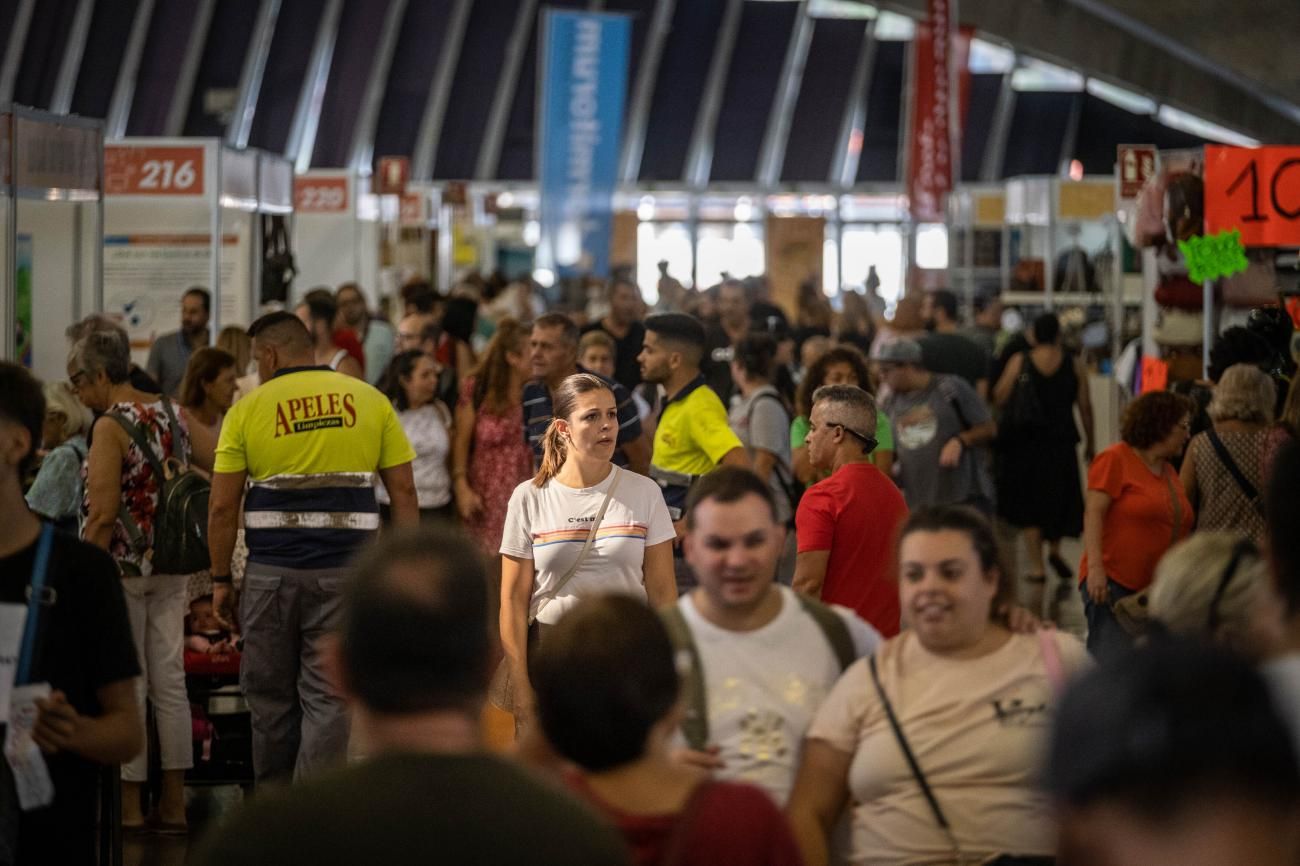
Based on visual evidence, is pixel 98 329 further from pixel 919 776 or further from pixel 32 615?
pixel 919 776

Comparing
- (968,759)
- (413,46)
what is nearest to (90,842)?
(968,759)

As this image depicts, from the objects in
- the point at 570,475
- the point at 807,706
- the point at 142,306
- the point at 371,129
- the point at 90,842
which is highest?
the point at 371,129

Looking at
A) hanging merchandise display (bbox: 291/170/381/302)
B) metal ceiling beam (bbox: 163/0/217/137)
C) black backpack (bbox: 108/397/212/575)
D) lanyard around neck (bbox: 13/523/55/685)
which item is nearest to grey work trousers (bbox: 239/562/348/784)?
black backpack (bbox: 108/397/212/575)

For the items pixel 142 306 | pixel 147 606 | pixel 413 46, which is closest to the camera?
pixel 147 606

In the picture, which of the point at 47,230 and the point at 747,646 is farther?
the point at 47,230

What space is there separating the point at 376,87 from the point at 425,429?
1827 centimetres

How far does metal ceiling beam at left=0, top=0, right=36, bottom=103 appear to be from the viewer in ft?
65.8

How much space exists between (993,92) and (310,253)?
1610 centimetres

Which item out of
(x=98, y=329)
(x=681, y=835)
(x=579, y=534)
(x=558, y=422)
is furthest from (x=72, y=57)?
(x=681, y=835)

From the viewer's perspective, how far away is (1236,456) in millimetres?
5473

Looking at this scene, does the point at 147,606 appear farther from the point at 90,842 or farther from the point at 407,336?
the point at 407,336

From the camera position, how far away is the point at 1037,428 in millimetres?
9719

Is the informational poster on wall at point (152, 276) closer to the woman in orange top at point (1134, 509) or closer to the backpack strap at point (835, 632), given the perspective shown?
the woman in orange top at point (1134, 509)

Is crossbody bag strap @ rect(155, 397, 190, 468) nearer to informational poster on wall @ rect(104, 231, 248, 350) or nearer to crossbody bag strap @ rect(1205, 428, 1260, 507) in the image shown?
crossbody bag strap @ rect(1205, 428, 1260, 507)
